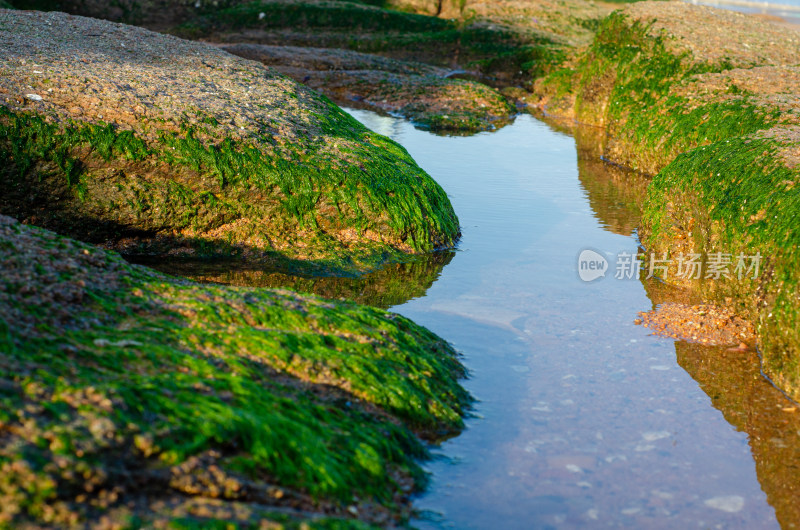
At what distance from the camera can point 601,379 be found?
17.0ft

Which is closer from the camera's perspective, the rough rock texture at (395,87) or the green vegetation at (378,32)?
the rough rock texture at (395,87)

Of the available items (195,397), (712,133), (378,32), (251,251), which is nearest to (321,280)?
(251,251)

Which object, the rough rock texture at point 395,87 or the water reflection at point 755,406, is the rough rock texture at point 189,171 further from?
the rough rock texture at point 395,87

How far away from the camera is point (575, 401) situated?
4867 millimetres

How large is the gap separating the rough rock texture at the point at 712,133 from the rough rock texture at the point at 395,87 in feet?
6.29

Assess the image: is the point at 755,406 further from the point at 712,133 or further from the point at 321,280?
the point at 712,133

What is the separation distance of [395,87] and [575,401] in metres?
12.5

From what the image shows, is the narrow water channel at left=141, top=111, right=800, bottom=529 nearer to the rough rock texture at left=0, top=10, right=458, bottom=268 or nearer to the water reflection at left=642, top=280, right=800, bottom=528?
the water reflection at left=642, top=280, right=800, bottom=528

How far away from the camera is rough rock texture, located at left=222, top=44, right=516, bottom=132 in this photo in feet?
48.0

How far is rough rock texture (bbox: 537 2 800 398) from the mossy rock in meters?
2.54

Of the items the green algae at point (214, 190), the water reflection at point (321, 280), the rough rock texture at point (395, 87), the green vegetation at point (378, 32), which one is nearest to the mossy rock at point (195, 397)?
the water reflection at point (321, 280)

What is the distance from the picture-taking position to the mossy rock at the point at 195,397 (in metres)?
2.90

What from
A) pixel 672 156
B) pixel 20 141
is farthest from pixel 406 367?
pixel 672 156

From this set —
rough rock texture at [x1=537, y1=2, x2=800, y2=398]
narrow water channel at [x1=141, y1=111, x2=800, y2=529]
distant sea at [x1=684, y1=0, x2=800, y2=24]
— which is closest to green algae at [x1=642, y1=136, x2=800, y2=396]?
rough rock texture at [x1=537, y1=2, x2=800, y2=398]
